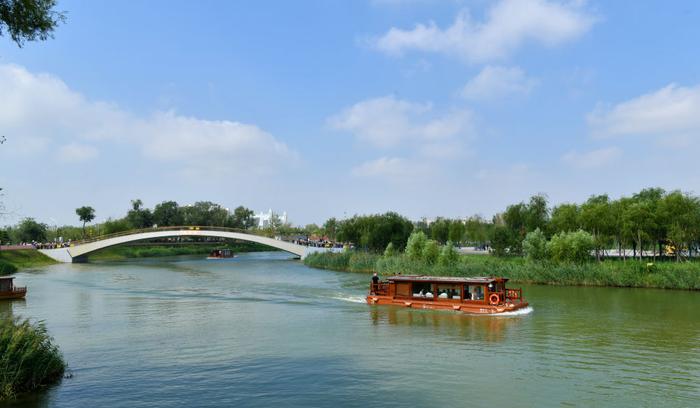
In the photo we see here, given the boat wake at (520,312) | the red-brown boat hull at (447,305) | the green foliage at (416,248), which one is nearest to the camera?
the boat wake at (520,312)

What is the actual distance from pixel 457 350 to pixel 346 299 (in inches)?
653

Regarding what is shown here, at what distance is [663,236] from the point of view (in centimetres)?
5494

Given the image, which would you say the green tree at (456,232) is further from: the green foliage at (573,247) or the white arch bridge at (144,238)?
the green foliage at (573,247)

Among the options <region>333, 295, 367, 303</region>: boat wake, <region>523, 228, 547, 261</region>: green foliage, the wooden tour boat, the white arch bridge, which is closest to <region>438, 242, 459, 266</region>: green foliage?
<region>523, 228, 547, 261</region>: green foliage

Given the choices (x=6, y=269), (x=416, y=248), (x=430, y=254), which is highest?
(x=416, y=248)

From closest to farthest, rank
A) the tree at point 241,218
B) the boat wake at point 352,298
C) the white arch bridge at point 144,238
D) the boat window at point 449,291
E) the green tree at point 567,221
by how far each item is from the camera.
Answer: the boat window at point 449,291 < the boat wake at point 352,298 < the green tree at point 567,221 < the white arch bridge at point 144,238 < the tree at point 241,218

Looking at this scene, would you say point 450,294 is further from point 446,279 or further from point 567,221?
point 567,221

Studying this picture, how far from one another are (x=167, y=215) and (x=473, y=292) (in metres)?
109

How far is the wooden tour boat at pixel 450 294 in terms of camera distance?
31859mm

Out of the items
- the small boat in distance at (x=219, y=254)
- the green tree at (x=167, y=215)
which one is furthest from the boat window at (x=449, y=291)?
the green tree at (x=167, y=215)

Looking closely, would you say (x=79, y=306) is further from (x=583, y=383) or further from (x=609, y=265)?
(x=609, y=265)

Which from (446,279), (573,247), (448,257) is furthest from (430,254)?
(446,279)

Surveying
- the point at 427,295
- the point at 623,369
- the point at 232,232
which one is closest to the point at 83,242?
the point at 232,232

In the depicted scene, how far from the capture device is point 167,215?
12938 centimetres
